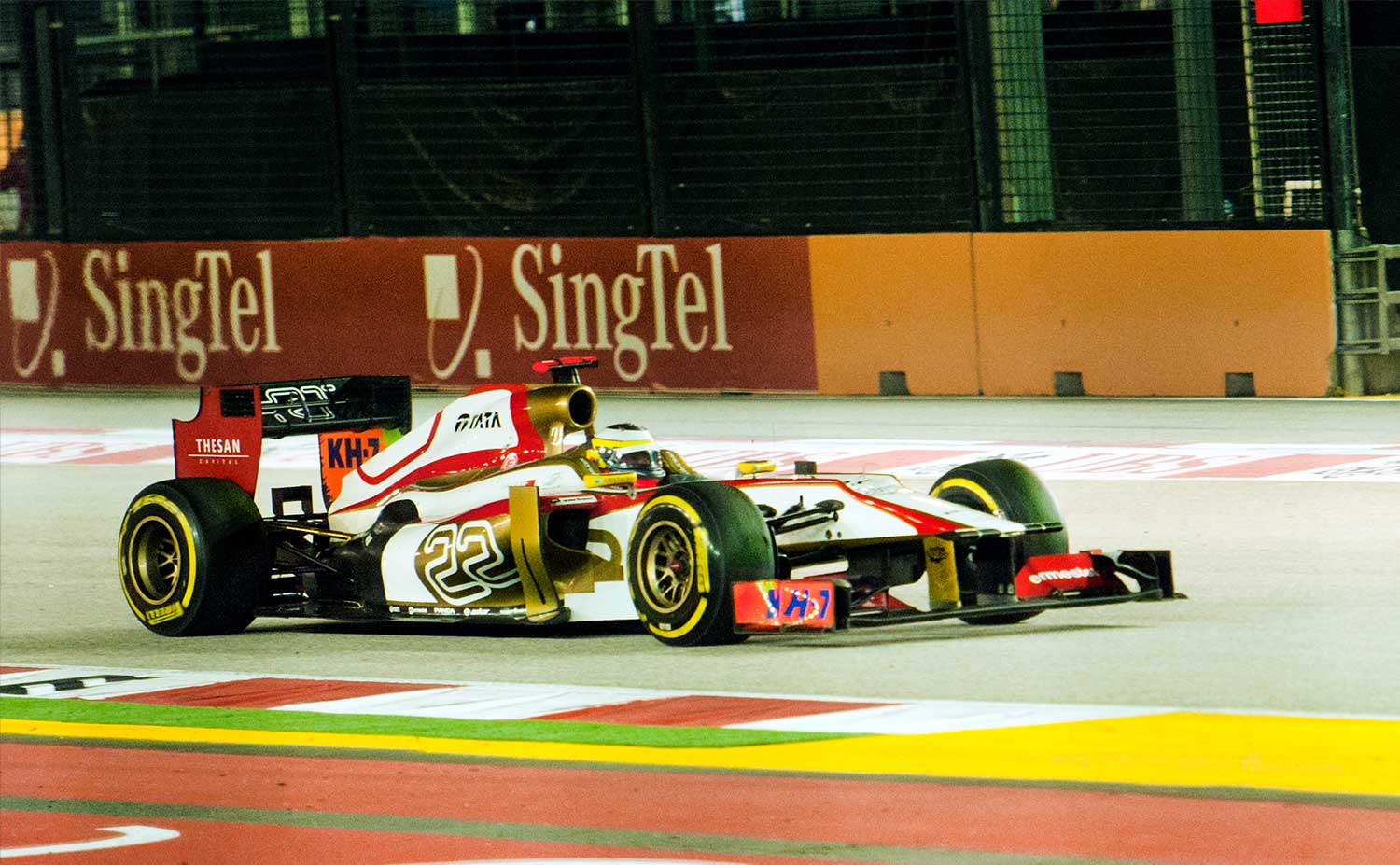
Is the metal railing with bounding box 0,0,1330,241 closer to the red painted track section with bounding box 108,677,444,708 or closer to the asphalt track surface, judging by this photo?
the asphalt track surface

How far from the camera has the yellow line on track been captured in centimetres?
630

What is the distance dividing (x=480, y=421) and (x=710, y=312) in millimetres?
9162

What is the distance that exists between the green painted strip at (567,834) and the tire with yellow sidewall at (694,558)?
2.18 metres

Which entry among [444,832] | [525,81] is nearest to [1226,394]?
[525,81]

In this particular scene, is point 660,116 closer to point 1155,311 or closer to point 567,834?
point 1155,311

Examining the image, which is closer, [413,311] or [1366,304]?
[1366,304]

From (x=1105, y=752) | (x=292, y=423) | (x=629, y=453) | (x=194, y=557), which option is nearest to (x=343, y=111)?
(x=292, y=423)

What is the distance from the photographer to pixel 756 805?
6273mm

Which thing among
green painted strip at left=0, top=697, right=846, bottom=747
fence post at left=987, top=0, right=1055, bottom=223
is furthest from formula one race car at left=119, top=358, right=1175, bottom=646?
fence post at left=987, top=0, right=1055, bottom=223

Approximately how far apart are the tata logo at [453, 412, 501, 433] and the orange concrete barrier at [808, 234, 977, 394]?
327 inches

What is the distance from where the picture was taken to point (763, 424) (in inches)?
664

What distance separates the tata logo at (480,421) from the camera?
962cm

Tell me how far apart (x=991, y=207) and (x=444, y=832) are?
40.1 feet

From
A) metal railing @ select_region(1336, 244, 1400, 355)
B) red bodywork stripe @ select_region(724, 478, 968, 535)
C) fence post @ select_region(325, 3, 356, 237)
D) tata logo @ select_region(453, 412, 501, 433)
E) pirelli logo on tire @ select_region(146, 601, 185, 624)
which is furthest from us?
fence post @ select_region(325, 3, 356, 237)
